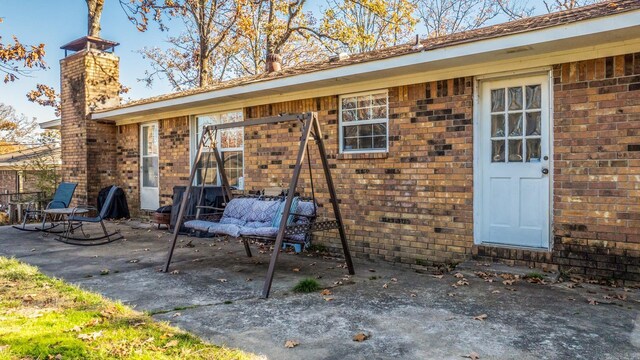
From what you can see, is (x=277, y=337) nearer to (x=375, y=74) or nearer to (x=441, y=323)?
(x=441, y=323)

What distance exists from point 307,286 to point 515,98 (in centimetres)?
331

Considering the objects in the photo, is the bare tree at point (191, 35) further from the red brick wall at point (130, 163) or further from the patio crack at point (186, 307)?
the patio crack at point (186, 307)

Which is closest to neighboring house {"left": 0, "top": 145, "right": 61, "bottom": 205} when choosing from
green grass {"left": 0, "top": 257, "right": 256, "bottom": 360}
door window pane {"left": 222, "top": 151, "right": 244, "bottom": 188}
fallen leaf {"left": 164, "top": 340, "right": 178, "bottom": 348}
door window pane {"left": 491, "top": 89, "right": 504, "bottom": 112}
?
door window pane {"left": 222, "top": 151, "right": 244, "bottom": 188}

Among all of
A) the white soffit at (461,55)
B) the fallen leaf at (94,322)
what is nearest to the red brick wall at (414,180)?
the white soffit at (461,55)

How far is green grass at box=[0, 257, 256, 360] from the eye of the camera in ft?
9.63

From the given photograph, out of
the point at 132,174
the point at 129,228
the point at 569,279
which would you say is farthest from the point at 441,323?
the point at 132,174

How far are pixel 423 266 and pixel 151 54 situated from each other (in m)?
20.7

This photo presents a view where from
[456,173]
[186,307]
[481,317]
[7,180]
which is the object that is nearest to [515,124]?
[456,173]

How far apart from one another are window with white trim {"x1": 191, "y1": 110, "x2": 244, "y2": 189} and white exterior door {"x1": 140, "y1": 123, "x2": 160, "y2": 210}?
61.9 inches

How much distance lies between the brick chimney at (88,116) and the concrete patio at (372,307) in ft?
17.2

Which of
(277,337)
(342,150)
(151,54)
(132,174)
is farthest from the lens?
(151,54)

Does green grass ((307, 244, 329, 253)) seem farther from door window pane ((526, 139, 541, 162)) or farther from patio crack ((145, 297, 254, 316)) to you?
door window pane ((526, 139, 541, 162))

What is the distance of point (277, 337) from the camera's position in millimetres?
3338

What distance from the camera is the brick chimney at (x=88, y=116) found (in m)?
11.3
